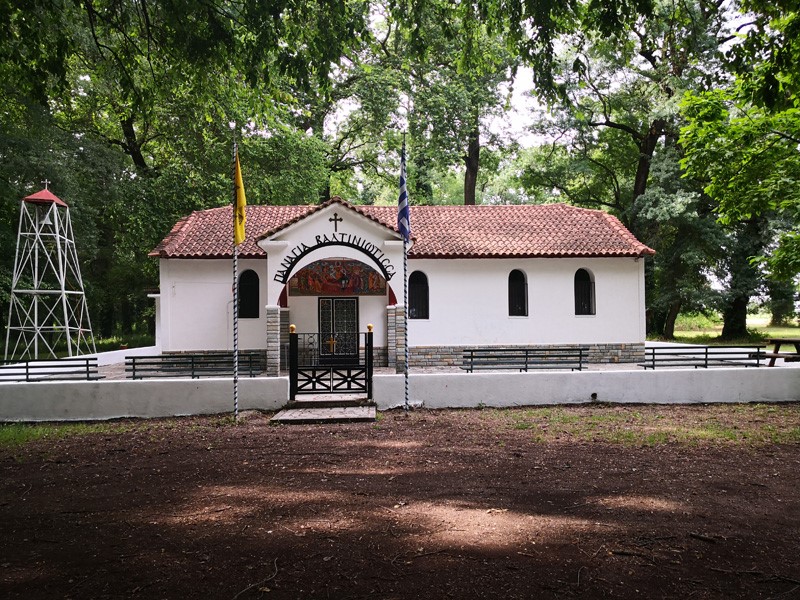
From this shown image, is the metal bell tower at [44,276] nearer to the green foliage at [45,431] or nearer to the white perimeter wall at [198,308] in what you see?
the white perimeter wall at [198,308]

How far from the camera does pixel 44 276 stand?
2645 centimetres

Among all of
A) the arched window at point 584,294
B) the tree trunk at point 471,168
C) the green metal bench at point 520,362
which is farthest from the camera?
the tree trunk at point 471,168

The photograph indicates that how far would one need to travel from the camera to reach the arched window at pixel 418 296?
19125mm

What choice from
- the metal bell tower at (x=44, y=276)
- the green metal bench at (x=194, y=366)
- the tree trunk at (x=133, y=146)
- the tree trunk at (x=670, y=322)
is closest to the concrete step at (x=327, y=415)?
the green metal bench at (x=194, y=366)

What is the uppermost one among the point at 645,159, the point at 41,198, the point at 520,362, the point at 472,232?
the point at 645,159

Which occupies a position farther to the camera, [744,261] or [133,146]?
[133,146]

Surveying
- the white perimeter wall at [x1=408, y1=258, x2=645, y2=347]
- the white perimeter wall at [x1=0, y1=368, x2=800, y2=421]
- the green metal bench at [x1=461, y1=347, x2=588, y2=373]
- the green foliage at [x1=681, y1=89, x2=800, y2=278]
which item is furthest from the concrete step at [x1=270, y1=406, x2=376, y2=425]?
the green foliage at [x1=681, y1=89, x2=800, y2=278]

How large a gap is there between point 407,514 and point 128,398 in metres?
8.39

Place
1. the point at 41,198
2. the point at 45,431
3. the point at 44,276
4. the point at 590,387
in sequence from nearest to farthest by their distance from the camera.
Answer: the point at 45,431 < the point at 590,387 < the point at 41,198 < the point at 44,276

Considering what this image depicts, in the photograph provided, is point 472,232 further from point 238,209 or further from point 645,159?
point 645,159

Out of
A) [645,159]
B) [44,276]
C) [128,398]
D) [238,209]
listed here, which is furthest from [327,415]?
[645,159]

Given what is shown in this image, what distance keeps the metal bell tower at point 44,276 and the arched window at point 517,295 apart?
14295 millimetres

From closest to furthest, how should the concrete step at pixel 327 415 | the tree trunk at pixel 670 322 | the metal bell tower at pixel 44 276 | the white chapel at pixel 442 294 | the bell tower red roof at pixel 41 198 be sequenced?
the concrete step at pixel 327 415 → the white chapel at pixel 442 294 → the bell tower red roof at pixel 41 198 → the metal bell tower at pixel 44 276 → the tree trunk at pixel 670 322

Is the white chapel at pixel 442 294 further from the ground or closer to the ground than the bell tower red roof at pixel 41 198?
closer to the ground
